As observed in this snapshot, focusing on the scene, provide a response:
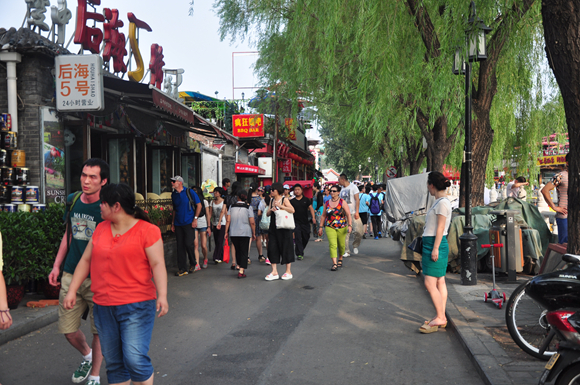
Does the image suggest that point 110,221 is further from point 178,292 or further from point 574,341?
point 178,292

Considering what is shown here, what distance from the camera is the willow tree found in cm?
884

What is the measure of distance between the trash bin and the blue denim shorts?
258 inches

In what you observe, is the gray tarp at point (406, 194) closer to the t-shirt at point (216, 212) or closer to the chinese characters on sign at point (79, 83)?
the t-shirt at point (216, 212)

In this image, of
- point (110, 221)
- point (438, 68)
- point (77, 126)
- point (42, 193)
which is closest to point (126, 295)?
point (110, 221)

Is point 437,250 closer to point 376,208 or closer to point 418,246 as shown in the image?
point 418,246

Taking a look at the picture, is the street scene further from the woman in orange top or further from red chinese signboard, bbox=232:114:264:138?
red chinese signboard, bbox=232:114:264:138

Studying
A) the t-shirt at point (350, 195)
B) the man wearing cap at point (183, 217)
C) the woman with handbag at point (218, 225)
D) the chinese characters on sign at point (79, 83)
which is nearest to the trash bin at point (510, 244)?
the t-shirt at point (350, 195)

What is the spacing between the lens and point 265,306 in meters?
7.37

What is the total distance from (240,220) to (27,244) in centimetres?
405

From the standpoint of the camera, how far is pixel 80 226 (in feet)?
13.8

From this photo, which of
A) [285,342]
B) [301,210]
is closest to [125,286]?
[285,342]

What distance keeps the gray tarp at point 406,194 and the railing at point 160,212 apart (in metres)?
6.72

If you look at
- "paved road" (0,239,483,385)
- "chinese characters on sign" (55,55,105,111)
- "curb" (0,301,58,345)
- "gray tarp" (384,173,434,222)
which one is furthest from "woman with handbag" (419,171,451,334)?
"gray tarp" (384,173,434,222)

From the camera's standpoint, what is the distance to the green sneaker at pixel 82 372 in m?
4.39
